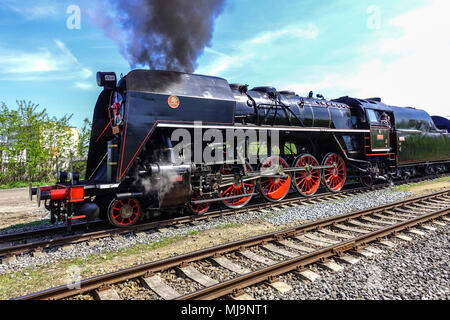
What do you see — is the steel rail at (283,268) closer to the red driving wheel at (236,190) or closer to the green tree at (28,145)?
the red driving wheel at (236,190)

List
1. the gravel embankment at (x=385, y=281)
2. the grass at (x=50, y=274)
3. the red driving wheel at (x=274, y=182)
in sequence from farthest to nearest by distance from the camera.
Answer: the red driving wheel at (x=274, y=182) → the grass at (x=50, y=274) → the gravel embankment at (x=385, y=281)

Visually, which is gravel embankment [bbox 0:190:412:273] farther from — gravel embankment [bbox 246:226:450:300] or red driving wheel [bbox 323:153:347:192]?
gravel embankment [bbox 246:226:450:300]

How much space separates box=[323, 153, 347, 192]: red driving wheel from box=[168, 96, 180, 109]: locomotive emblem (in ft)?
18.0

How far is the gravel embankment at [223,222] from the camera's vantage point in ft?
14.6

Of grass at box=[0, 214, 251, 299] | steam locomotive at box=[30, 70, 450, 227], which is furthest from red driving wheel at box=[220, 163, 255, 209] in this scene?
grass at box=[0, 214, 251, 299]

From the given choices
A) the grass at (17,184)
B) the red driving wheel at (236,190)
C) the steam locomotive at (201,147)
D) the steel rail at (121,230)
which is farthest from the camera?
the grass at (17,184)

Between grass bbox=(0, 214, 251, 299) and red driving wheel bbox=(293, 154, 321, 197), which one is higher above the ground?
red driving wheel bbox=(293, 154, 321, 197)

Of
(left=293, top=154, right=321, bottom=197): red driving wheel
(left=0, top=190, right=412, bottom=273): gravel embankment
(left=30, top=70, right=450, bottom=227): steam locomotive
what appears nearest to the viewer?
(left=0, top=190, right=412, bottom=273): gravel embankment

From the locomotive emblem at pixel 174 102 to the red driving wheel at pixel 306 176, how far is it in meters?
4.19

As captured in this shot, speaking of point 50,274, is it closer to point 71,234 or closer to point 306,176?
point 71,234

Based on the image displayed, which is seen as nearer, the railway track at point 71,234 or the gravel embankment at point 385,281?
the gravel embankment at point 385,281

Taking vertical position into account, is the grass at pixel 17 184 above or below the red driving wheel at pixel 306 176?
below

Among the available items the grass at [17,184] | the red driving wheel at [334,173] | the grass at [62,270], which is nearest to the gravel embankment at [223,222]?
the grass at [62,270]

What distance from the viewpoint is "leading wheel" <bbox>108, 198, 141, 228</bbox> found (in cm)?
561
